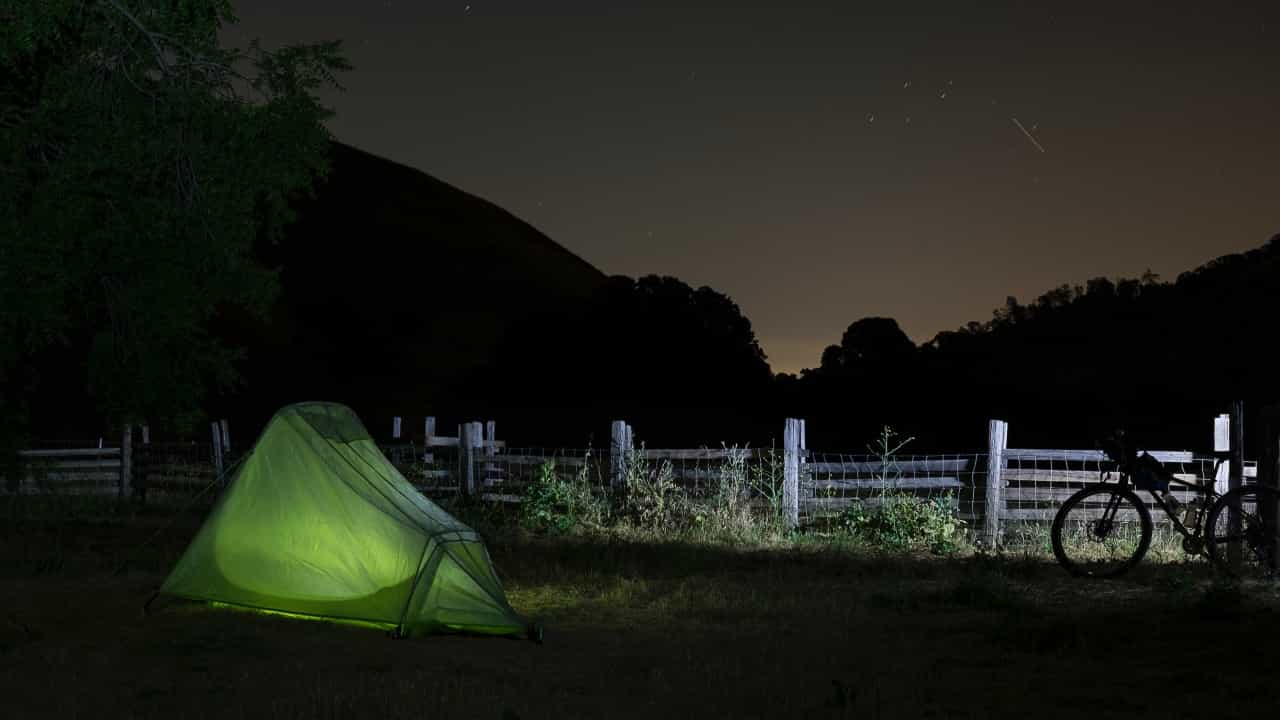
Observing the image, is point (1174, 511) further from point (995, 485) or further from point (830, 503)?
point (830, 503)

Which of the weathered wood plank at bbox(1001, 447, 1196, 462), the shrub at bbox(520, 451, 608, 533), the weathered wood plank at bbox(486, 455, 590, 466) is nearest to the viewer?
the weathered wood plank at bbox(1001, 447, 1196, 462)

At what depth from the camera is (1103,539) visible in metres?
13.0

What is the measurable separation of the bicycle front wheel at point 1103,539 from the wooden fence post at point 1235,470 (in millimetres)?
798

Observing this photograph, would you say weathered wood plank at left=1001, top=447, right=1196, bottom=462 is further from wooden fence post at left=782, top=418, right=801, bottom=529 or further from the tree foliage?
the tree foliage

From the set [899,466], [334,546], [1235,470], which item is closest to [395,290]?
[899,466]

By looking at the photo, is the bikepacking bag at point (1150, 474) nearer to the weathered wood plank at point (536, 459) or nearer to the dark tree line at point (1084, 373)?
the weathered wood plank at point (536, 459)

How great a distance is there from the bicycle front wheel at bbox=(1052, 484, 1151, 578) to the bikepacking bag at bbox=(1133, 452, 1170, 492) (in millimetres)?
207

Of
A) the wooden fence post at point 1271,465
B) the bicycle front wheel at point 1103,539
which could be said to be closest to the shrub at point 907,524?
the bicycle front wheel at point 1103,539

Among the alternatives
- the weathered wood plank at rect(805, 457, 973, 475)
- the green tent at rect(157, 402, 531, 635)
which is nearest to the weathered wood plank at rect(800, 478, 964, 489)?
the weathered wood plank at rect(805, 457, 973, 475)

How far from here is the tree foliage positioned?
39.0 feet

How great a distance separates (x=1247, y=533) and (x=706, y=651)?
673cm

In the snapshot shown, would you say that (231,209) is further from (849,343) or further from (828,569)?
(849,343)

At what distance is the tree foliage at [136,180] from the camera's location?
1188 centimetres

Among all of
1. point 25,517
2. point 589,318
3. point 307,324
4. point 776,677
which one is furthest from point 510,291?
point 776,677
